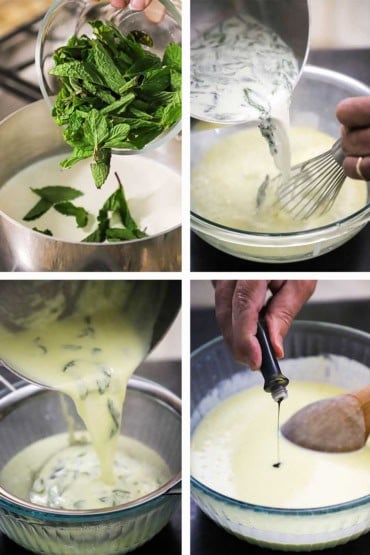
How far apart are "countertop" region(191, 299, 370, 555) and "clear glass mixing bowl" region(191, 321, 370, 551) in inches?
0.5

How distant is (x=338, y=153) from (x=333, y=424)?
0.36m

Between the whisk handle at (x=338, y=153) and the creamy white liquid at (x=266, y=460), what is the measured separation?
304 millimetres

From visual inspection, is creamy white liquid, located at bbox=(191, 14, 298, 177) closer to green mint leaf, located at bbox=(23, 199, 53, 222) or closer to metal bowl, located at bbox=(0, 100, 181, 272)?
metal bowl, located at bbox=(0, 100, 181, 272)

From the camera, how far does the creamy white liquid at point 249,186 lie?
3.52 ft

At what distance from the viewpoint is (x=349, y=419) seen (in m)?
1.12

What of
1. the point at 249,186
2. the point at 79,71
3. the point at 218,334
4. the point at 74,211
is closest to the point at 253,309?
the point at 218,334

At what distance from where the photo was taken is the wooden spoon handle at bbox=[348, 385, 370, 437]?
43.9 inches

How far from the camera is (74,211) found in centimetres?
108

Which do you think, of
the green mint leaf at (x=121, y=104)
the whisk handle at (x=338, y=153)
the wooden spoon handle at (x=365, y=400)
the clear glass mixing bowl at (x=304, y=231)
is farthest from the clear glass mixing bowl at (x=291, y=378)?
the green mint leaf at (x=121, y=104)

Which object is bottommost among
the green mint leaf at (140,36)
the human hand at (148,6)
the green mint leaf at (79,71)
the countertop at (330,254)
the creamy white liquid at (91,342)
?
the creamy white liquid at (91,342)

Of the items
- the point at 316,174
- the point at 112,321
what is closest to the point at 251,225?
the point at 316,174

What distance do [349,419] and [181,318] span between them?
26 cm

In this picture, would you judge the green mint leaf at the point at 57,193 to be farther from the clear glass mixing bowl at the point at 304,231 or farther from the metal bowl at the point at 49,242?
the clear glass mixing bowl at the point at 304,231

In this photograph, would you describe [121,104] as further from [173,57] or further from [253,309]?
[253,309]
